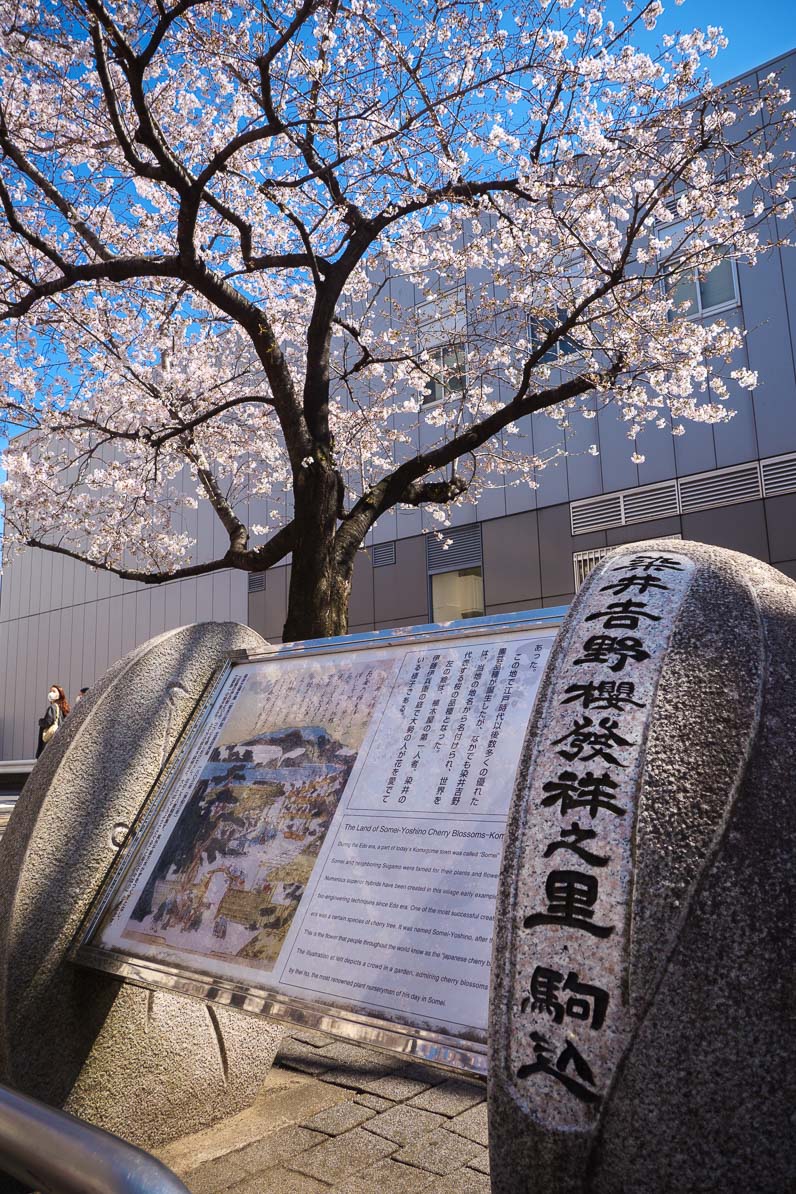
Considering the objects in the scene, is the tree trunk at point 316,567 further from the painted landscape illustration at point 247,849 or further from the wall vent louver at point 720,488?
the wall vent louver at point 720,488

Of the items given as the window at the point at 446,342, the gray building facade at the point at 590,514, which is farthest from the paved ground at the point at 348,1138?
the gray building facade at the point at 590,514

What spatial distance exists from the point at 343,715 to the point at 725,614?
4.37 feet

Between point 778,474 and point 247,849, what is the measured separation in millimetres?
11663

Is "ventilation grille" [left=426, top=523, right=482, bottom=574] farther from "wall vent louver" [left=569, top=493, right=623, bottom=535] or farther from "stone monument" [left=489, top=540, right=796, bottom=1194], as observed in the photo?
"stone monument" [left=489, top=540, right=796, bottom=1194]

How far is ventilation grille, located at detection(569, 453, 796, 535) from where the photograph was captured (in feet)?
40.4

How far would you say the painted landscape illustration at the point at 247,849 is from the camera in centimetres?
235

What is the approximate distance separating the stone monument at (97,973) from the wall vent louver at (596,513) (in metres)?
11.1

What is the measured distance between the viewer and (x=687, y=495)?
517 inches

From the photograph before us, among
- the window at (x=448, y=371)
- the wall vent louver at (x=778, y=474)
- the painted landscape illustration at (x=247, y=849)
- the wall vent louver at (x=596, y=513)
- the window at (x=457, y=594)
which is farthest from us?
the window at (x=457, y=594)

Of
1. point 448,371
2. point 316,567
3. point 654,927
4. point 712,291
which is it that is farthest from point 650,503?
point 654,927

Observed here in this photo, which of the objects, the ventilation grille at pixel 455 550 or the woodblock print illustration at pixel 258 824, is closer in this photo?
the woodblock print illustration at pixel 258 824

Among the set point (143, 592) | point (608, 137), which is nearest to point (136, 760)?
point (608, 137)

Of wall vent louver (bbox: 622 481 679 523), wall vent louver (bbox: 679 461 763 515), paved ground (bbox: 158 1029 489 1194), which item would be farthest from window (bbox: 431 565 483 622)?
paved ground (bbox: 158 1029 489 1194)

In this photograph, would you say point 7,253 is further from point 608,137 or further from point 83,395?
point 608,137
